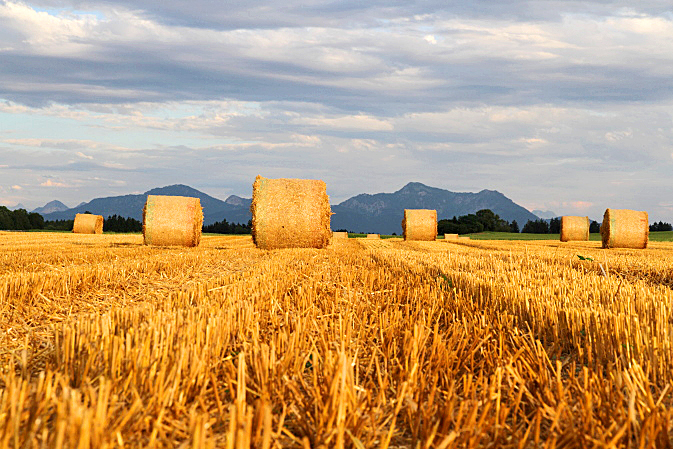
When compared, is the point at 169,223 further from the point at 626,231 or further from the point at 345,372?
the point at 626,231

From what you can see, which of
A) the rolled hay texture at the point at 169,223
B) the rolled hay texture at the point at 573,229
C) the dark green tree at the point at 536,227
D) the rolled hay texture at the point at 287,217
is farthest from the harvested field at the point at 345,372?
the dark green tree at the point at 536,227

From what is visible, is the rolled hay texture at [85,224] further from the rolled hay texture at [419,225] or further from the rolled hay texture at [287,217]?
the rolled hay texture at [287,217]

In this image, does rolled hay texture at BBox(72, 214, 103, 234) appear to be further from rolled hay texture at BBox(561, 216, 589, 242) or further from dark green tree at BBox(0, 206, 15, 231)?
dark green tree at BBox(0, 206, 15, 231)

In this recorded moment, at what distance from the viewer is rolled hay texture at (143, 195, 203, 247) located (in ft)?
56.3

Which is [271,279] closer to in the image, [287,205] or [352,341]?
[352,341]

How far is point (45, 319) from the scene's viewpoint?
4562 mm

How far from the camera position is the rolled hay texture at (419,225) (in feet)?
87.8

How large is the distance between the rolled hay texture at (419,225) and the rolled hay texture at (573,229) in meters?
9.33

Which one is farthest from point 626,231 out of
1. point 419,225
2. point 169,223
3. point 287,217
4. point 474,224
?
point 474,224

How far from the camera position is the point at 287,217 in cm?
1486

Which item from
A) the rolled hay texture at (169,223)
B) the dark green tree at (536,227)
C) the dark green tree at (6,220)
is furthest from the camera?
the dark green tree at (536,227)

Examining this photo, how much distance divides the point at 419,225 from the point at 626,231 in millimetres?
9301

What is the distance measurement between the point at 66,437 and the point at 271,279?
4579 mm

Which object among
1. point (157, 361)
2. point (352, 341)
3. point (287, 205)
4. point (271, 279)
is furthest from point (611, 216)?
point (157, 361)
